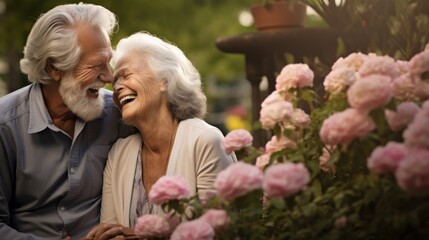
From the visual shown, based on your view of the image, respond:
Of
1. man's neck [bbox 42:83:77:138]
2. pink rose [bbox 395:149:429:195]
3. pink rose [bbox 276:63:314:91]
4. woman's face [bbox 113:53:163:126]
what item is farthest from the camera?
man's neck [bbox 42:83:77:138]

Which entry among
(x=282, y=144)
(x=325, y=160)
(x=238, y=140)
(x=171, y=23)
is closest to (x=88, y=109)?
(x=238, y=140)

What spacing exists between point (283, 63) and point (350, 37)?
869 mm

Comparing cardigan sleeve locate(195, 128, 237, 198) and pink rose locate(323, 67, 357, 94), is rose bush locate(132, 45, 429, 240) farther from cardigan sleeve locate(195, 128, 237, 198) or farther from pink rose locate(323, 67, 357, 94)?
cardigan sleeve locate(195, 128, 237, 198)

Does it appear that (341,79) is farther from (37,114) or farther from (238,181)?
(37,114)

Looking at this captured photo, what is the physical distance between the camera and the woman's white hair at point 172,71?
12.0 ft

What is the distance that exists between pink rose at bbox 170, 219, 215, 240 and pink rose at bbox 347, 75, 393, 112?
1.98 ft

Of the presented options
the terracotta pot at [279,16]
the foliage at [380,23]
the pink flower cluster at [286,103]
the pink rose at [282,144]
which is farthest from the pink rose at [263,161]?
the terracotta pot at [279,16]

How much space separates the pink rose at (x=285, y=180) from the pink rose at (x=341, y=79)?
1.47ft

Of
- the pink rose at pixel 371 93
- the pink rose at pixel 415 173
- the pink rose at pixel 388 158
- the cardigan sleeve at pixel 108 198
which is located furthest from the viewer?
the cardigan sleeve at pixel 108 198

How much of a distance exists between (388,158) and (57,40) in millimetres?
2132

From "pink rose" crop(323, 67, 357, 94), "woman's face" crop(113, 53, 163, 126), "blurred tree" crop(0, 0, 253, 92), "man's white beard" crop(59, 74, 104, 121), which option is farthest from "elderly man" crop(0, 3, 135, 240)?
"blurred tree" crop(0, 0, 253, 92)

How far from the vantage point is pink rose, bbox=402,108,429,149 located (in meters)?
2.01

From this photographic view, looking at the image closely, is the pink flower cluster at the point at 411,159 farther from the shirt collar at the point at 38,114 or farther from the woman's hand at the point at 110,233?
the shirt collar at the point at 38,114

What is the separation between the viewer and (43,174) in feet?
12.0
